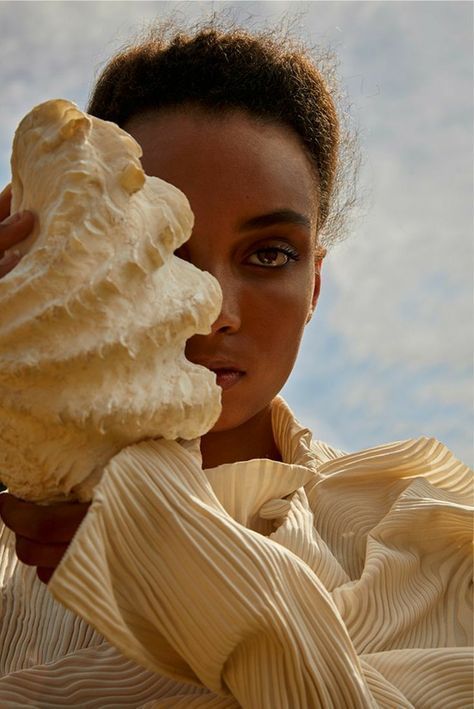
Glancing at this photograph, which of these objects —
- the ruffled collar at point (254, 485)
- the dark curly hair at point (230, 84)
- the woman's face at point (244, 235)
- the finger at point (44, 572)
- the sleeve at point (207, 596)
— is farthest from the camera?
the dark curly hair at point (230, 84)

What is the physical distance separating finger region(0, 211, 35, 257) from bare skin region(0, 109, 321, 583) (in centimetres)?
30

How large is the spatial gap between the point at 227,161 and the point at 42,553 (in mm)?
507

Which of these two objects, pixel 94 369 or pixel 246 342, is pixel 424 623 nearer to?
pixel 246 342

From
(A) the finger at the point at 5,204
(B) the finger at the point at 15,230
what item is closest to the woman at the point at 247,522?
(B) the finger at the point at 15,230

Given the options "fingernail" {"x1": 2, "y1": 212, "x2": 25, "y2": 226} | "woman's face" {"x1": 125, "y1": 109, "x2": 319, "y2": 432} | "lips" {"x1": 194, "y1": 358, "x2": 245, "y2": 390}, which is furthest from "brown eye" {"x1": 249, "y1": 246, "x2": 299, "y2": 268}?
"fingernail" {"x1": 2, "y1": 212, "x2": 25, "y2": 226}

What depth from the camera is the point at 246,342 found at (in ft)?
3.56

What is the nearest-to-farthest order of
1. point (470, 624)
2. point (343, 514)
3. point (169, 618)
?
point (169, 618) < point (470, 624) < point (343, 514)

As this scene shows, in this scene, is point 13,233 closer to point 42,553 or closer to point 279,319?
point 42,553

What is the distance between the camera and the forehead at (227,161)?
105cm

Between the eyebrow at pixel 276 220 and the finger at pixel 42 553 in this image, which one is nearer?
the finger at pixel 42 553

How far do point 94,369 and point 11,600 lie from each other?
0.50 m

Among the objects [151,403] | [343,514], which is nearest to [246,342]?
[343,514]

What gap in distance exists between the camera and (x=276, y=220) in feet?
3.60

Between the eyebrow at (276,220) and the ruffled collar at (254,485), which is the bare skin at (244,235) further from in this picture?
the ruffled collar at (254,485)
